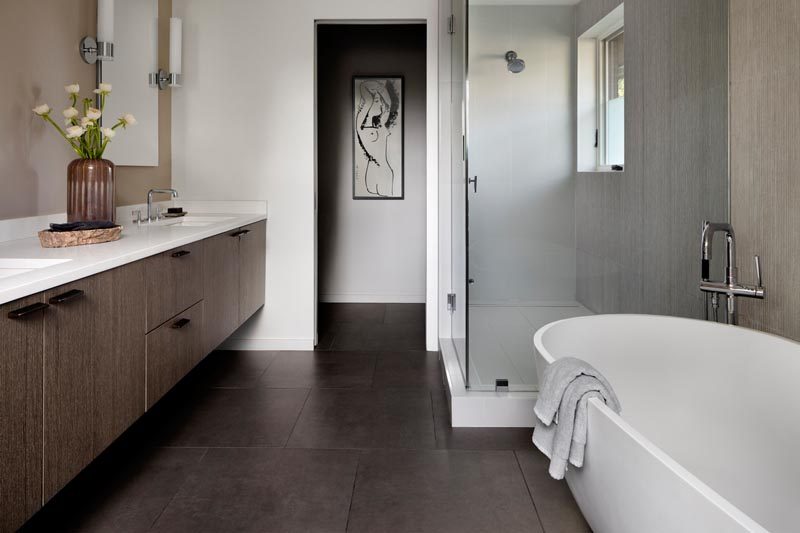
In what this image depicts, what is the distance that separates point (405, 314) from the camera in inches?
226

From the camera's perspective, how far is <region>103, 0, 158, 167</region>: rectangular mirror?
11.5 ft

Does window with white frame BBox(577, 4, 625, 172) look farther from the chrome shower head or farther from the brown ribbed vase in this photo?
the brown ribbed vase

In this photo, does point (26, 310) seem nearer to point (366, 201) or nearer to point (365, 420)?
point (365, 420)

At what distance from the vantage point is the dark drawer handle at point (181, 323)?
273 cm

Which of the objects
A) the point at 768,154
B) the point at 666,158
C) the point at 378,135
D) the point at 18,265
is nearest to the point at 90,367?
the point at 18,265

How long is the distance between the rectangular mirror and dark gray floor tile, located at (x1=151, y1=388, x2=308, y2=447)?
1.40m

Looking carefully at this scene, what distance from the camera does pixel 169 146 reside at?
14.5 feet

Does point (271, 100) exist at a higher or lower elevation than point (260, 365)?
higher

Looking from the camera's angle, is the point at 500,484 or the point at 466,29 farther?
the point at 466,29

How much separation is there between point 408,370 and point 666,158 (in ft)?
6.37

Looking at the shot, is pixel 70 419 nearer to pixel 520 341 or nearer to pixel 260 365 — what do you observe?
pixel 520 341

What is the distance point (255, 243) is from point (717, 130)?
270 centimetres

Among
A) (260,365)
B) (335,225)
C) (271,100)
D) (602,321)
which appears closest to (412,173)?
(335,225)

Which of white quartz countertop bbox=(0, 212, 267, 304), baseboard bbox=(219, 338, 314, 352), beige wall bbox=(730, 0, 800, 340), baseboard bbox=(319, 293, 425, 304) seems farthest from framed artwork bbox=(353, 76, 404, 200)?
beige wall bbox=(730, 0, 800, 340)
